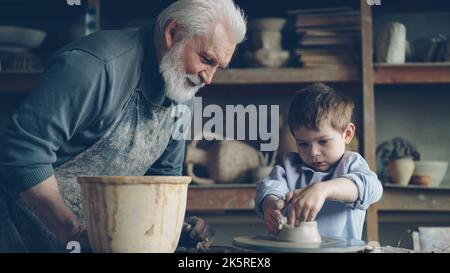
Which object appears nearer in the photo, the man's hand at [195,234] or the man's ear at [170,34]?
the man's hand at [195,234]

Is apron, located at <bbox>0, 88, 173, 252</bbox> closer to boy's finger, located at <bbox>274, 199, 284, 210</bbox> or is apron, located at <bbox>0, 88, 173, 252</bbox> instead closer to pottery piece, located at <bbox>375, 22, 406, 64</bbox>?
boy's finger, located at <bbox>274, 199, 284, 210</bbox>

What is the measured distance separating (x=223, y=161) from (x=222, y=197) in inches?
4.8

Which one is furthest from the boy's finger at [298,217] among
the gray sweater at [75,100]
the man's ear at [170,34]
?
the man's ear at [170,34]

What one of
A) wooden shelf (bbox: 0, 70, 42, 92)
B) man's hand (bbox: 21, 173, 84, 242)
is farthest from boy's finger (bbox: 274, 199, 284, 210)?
wooden shelf (bbox: 0, 70, 42, 92)

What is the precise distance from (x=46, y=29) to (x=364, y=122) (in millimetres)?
1169

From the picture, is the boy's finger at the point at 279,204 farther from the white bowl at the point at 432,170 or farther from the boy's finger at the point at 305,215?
the white bowl at the point at 432,170

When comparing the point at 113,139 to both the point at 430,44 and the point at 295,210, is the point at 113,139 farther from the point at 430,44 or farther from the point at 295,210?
the point at 430,44

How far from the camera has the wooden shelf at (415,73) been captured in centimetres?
212

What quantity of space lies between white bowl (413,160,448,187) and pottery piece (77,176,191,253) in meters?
1.37

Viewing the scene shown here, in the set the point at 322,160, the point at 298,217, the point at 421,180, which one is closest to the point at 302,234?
the point at 298,217

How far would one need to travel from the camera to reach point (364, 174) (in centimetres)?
122

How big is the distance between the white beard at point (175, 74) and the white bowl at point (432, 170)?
0.97m

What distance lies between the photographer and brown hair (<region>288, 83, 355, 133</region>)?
4.56 ft

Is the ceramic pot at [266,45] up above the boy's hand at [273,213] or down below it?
above
